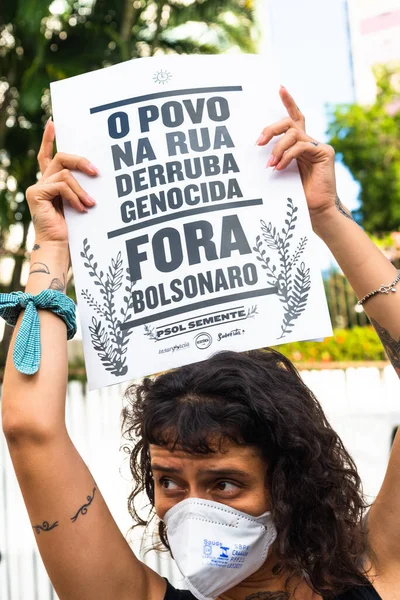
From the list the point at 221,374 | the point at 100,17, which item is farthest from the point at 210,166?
the point at 100,17

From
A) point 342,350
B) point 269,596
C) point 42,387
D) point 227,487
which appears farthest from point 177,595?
point 342,350

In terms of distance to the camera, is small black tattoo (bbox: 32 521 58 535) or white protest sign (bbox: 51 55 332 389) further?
white protest sign (bbox: 51 55 332 389)

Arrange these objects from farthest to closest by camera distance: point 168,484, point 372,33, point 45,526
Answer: point 372,33 < point 168,484 < point 45,526

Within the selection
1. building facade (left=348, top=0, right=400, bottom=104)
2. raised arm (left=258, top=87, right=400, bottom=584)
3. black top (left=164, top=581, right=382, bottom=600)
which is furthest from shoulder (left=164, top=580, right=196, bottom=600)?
building facade (left=348, top=0, right=400, bottom=104)

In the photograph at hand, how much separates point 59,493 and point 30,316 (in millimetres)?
391

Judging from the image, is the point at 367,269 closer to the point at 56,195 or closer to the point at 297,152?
the point at 297,152

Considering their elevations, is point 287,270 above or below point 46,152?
below

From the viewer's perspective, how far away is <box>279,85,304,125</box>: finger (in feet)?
6.95

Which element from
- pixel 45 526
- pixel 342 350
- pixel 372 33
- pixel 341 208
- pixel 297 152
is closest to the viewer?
pixel 45 526

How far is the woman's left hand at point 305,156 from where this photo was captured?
81.0 inches

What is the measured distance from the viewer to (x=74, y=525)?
6.15ft

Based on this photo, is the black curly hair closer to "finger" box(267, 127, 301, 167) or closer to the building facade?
"finger" box(267, 127, 301, 167)

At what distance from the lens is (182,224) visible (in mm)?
2000

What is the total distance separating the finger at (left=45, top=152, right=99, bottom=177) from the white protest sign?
0.8 inches
